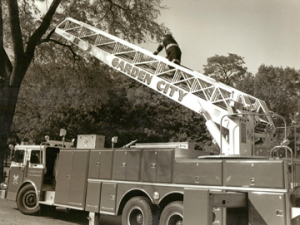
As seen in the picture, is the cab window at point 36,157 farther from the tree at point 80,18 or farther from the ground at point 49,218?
the tree at point 80,18

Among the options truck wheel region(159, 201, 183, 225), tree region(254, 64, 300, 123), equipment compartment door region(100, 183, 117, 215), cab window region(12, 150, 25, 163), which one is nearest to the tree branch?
cab window region(12, 150, 25, 163)

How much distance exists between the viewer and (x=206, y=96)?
8.86 m

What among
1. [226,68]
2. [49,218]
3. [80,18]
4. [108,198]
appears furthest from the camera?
[226,68]

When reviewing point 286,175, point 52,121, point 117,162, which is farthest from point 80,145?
point 52,121

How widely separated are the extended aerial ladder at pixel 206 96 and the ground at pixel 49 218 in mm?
4700

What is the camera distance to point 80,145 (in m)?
10.5

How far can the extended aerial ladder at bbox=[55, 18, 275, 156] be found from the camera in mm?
8008

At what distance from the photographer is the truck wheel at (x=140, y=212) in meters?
8.06

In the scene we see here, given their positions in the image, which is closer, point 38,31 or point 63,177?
point 63,177

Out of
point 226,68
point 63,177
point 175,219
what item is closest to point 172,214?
point 175,219

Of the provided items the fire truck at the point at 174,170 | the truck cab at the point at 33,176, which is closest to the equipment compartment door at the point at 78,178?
the fire truck at the point at 174,170

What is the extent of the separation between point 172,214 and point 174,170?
→ 39.3 inches

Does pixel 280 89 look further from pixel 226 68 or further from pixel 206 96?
pixel 206 96

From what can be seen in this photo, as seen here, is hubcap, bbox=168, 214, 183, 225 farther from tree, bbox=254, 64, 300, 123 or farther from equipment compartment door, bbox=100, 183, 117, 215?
tree, bbox=254, 64, 300, 123
